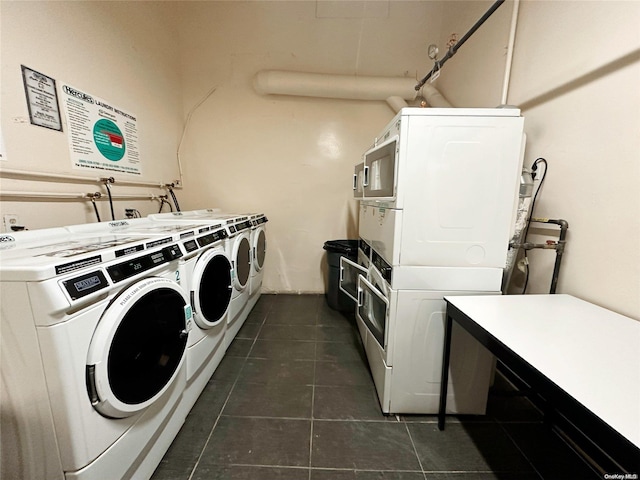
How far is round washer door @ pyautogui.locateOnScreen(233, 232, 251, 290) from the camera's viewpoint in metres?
1.96

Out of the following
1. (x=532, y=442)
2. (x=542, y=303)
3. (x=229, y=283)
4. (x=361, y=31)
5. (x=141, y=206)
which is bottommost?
(x=532, y=442)

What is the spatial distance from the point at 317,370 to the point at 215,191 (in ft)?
7.74

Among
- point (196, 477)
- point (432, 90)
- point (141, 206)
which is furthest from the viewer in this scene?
point (432, 90)

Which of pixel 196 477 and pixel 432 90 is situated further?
pixel 432 90

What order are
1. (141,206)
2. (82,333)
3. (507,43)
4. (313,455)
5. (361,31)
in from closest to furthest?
(82,333) < (313,455) < (507,43) < (141,206) < (361,31)

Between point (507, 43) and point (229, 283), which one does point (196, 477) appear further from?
point (507, 43)

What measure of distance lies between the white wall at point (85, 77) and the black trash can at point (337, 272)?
1.84 meters

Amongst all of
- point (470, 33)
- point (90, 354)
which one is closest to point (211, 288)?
point (90, 354)

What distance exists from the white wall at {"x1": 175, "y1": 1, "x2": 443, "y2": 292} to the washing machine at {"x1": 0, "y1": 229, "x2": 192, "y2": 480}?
85.3 inches

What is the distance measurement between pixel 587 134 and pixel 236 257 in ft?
7.22

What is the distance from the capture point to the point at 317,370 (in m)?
1.82

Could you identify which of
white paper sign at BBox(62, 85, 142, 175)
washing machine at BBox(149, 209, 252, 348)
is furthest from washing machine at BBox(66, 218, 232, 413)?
white paper sign at BBox(62, 85, 142, 175)

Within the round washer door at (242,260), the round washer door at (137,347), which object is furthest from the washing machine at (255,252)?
the round washer door at (137,347)

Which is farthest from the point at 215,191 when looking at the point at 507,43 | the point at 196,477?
the point at 507,43
